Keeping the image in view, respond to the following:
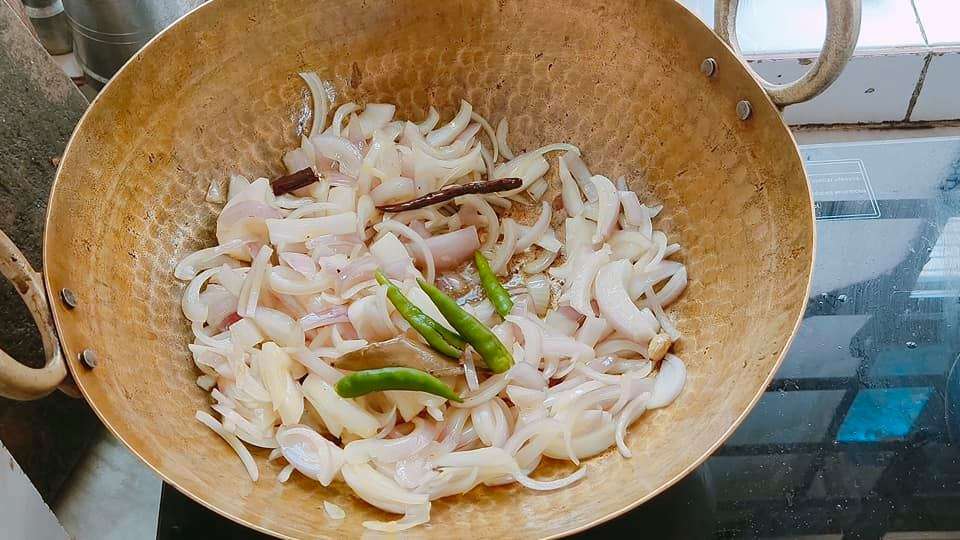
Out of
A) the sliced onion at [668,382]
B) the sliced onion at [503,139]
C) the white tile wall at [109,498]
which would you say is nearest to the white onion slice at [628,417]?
the sliced onion at [668,382]

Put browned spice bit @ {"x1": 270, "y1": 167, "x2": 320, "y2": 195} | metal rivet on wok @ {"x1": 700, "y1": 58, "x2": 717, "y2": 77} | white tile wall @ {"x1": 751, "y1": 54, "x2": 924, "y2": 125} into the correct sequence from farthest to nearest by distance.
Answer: white tile wall @ {"x1": 751, "y1": 54, "x2": 924, "y2": 125} → browned spice bit @ {"x1": 270, "y1": 167, "x2": 320, "y2": 195} → metal rivet on wok @ {"x1": 700, "y1": 58, "x2": 717, "y2": 77}

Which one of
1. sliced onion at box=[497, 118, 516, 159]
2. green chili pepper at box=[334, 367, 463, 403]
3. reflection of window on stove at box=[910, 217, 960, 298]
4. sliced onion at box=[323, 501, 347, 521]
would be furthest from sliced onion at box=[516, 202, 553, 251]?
reflection of window on stove at box=[910, 217, 960, 298]

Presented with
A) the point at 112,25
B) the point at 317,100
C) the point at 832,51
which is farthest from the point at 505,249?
the point at 112,25

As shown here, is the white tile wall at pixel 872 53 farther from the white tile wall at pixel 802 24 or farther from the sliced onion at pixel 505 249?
the sliced onion at pixel 505 249

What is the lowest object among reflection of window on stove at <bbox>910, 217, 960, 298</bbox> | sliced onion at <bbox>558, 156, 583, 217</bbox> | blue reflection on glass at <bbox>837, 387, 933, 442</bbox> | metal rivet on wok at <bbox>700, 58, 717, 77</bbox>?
blue reflection on glass at <bbox>837, 387, 933, 442</bbox>

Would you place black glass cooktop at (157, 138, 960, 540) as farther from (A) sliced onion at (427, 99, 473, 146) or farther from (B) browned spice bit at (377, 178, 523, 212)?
(A) sliced onion at (427, 99, 473, 146)

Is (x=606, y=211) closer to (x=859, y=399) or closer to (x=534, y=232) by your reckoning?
(x=534, y=232)
